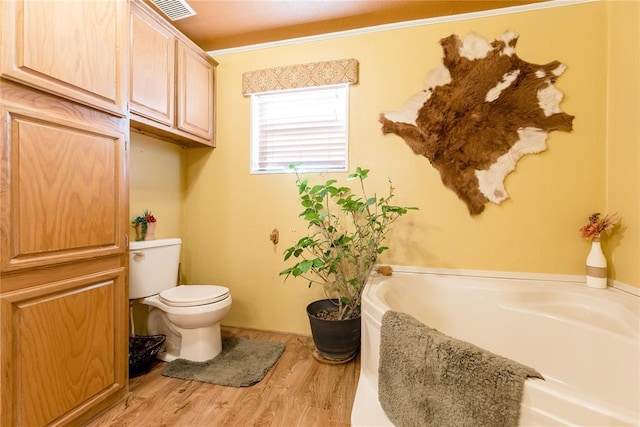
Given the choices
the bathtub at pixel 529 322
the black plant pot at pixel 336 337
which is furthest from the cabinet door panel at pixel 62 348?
the bathtub at pixel 529 322

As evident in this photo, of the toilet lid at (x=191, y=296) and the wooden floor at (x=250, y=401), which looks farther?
the toilet lid at (x=191, y=296)

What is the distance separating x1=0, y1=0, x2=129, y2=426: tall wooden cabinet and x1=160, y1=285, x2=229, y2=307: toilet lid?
29cm

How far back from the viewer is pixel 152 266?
1781 mm

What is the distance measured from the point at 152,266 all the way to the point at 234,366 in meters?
0.83

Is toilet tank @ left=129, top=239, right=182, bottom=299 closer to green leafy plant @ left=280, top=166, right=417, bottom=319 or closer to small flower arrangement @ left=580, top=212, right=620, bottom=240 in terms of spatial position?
green leafy plant @ left=280, top=166, right=417, bottom=319

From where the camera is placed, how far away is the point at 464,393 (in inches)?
29.9

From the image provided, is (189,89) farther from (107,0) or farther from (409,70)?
(409,70)

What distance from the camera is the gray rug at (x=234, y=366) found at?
1548 mm

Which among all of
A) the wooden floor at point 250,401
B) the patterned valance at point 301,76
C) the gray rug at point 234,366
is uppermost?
the patterned valance at point 301,76

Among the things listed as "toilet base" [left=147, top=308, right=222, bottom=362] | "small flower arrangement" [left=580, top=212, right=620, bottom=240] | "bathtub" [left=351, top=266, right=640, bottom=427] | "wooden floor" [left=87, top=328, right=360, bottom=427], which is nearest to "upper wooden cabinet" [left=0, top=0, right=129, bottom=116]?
"toilet base" [left=147, top=308, right=222, bottom=362]

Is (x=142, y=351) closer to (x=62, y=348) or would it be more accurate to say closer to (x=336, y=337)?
(x=62, y=348)

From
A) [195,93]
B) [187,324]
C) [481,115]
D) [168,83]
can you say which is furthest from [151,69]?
[481,115]

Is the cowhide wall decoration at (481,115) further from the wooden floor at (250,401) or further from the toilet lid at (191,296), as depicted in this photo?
→ the toilet lid at (191,296)

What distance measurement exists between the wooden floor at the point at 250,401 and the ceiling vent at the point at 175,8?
2.32 meters
